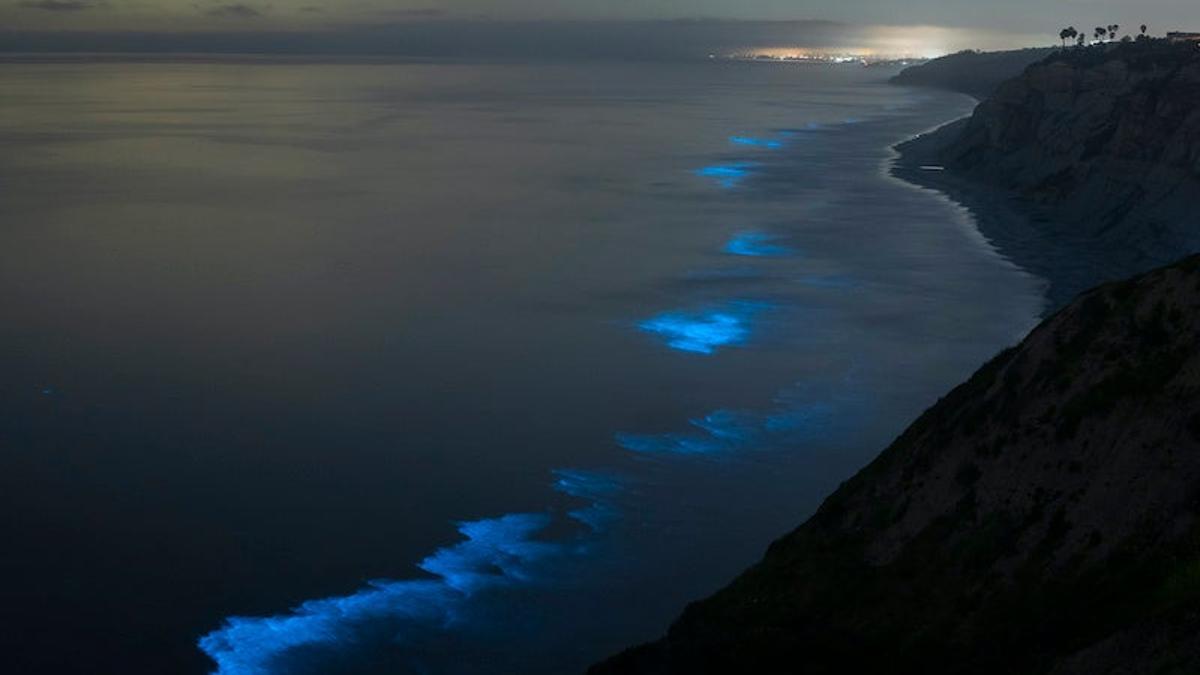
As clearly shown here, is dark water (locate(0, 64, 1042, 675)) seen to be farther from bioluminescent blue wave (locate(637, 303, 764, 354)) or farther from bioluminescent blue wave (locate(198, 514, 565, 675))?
bioluminescent blue wave (locate(637, 303, 764, 354))

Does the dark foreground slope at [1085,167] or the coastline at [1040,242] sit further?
the dark foreground slope at [1085,167]

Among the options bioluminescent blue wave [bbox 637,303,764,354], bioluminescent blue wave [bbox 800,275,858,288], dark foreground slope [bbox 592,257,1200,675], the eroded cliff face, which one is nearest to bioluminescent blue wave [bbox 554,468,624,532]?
dark foreground slope [bbox 592,257,1200,675]

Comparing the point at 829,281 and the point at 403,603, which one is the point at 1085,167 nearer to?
the point at 829,281

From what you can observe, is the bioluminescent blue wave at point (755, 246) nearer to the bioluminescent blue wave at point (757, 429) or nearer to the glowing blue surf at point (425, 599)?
the bioluminescent blue wave at point (757, 429)

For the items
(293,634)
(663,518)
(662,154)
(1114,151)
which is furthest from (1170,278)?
(662,154)

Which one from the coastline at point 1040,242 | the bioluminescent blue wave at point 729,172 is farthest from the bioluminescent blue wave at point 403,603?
the bioluminescent blue wave at point 729,172

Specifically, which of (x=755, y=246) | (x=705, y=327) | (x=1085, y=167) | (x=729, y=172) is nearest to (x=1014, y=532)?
(x=705, y=327)
